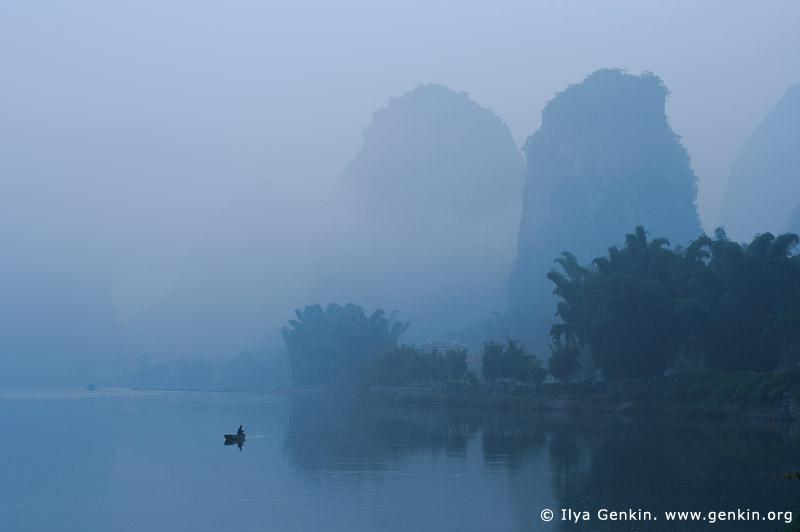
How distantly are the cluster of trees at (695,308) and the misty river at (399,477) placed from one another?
763 cm

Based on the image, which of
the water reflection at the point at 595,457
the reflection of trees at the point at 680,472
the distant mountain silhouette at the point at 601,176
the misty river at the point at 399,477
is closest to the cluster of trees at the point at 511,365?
the water reflection at the point at 595,457

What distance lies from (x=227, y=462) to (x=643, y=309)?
26.3 m

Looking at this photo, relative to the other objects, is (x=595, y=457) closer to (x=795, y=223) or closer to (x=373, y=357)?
(x=373, y=357)

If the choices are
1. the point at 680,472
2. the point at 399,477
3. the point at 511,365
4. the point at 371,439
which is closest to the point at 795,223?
the point at 511,365

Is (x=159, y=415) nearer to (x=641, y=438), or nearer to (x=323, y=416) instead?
(x=323, y=416)

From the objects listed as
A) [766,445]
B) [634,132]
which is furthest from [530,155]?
[766,445]

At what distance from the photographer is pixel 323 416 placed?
54812mm

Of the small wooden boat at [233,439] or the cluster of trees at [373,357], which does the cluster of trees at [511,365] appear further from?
the small wooden boat at [233,439]

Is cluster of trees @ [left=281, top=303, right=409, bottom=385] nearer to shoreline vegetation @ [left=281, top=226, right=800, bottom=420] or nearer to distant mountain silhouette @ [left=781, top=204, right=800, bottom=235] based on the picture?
shoreline vegetation @ [left=281, top=226, right=800, bottom=420]

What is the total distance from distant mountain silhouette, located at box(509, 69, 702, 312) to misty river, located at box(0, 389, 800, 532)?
10471 cm

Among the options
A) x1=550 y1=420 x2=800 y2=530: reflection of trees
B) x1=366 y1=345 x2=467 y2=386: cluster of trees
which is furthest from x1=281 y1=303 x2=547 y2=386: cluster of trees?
x1=550 y1=420 x2=800 y2=530: reflection of trees

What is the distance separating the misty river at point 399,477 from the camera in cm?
1759

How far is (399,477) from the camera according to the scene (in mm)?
23156

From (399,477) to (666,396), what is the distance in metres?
24.6
